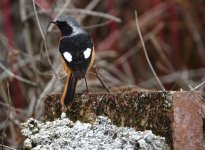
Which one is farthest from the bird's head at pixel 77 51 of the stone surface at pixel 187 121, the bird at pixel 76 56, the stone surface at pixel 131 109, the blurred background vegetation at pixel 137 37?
the blurred background vegetation at pixel 137 37

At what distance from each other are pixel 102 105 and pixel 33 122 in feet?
1.52

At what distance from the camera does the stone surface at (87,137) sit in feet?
10.2

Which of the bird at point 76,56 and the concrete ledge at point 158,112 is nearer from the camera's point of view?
the concrete ledge at point 158,112

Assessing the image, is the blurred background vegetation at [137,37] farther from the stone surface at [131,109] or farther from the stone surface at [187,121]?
the stone surface at [187,121]

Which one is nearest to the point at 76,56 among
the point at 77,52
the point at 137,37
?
the point at 77,52

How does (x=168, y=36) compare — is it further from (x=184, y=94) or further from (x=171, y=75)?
(x=184, y=94)

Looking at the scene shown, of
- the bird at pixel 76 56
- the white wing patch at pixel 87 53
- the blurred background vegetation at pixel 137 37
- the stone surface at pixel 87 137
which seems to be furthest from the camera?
the blurred background vegetation at pixel 137 37

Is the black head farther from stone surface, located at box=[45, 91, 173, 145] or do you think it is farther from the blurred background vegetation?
the blurred background vegetation

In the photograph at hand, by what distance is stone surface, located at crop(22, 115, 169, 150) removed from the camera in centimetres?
312

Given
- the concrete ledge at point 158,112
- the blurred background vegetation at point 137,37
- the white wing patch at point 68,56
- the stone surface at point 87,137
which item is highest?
the blurred background vegetation at point 137,37

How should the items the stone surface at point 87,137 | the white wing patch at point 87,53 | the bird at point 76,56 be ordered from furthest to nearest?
the white wing patch at point 87,53 < the bird at point 76,56 < the stone surface at point 87,137

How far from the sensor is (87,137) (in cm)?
321

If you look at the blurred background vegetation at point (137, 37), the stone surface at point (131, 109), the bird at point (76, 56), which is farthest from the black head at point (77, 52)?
the blurred background vegetation at point (137, 37)

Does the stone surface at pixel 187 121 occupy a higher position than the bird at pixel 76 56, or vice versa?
the bird at pixel 76 56
